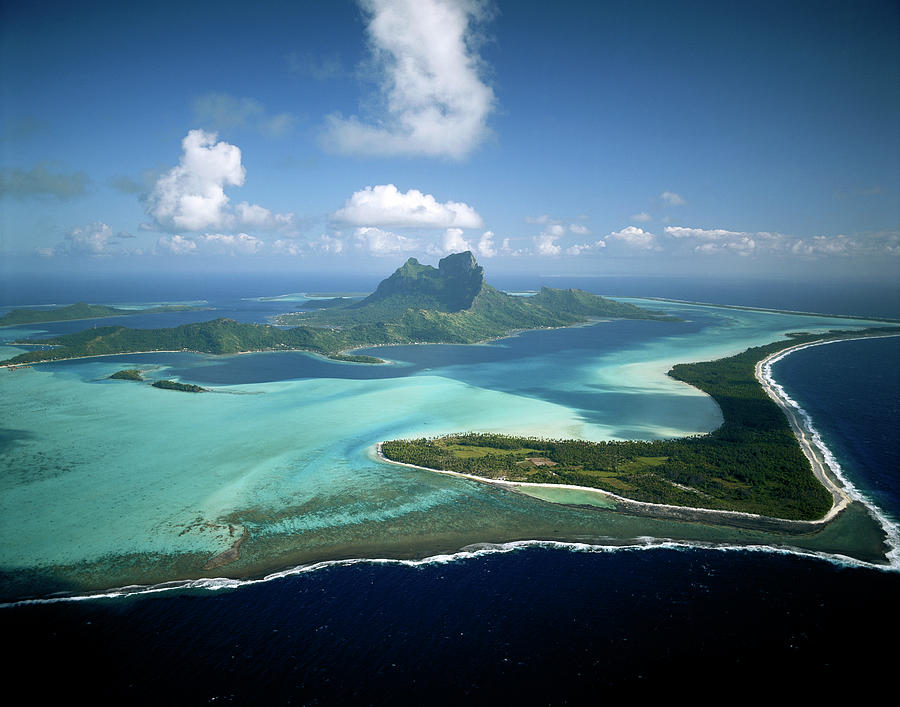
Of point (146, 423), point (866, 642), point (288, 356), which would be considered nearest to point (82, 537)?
point (146, 423)

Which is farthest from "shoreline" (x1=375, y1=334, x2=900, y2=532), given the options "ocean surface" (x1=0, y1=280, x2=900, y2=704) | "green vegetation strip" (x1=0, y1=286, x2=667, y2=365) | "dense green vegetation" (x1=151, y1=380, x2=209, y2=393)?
"green vegetation strip" (x1=0, y1=286, x2=667, y2=365)

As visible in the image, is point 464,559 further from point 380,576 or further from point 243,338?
point 243,338

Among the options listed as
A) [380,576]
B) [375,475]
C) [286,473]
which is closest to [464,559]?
[380,576]

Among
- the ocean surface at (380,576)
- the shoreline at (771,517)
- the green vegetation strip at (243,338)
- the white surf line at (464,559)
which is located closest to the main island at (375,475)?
the shoreline at (771,517)

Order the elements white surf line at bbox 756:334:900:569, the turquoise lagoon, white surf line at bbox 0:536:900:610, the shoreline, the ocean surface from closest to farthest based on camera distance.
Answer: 1. the ocean surface
2. white surf line at bbox 0:536:900:610
3. the turquoise lagoon
4. white surf line at bbox 756:334:900:569
5. the shoreline

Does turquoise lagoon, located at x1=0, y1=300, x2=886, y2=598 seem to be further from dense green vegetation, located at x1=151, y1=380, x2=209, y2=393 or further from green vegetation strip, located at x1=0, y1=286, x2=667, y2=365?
green vegetation strip, located at x1=0, y1=286, x2=667, y2=365

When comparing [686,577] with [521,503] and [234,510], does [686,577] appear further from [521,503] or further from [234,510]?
[234,510]

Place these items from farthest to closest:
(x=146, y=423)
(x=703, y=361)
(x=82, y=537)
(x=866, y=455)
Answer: (x=703, y=361) → (x=146, y=423) → (x=866, y=455) → (x=82, y=537)
